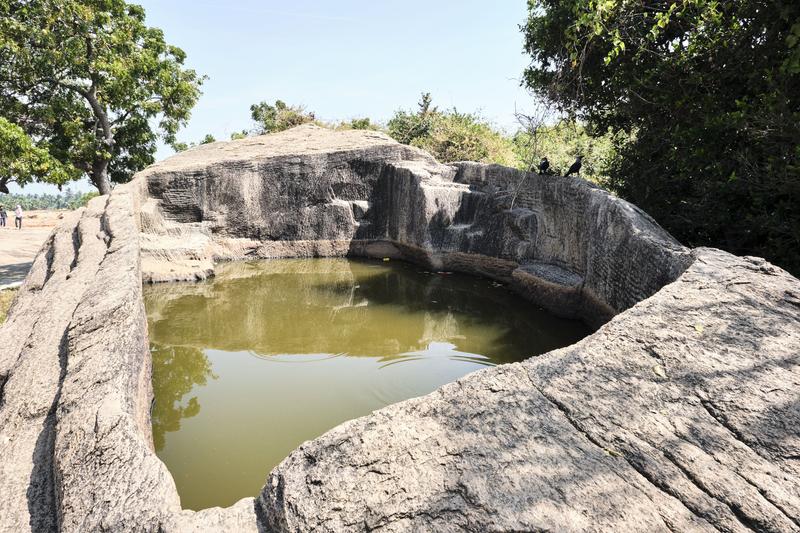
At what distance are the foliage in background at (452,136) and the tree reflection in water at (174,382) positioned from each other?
1150cm

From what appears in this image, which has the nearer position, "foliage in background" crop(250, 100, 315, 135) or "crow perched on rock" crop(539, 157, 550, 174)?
"crow perched on rock" crop(539, 157, 550, 174)

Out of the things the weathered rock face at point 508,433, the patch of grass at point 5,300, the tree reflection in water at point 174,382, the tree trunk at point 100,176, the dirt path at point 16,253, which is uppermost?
the tree trunk at point 100,176

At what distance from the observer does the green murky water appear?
379cm

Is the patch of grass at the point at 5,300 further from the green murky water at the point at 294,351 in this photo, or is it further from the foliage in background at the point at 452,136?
the foliage in background at the point at 452,136

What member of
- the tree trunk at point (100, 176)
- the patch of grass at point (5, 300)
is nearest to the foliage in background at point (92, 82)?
the tree trunk at point (100, 176)

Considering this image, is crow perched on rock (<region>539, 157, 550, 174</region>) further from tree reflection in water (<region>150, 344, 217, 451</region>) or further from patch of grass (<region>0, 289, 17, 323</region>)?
patch of grass (<region>0, 289, 17, 323</region>)

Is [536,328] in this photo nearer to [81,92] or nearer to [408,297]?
[408,297]

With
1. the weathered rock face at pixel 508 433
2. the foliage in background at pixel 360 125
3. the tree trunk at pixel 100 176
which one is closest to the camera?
the weathered rock face at pixel 508 433

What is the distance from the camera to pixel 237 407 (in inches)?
172

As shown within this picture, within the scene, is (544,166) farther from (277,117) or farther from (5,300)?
(277,117)

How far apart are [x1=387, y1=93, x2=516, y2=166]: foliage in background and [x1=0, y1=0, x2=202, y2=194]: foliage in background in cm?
729

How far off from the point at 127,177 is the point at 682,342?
47.4ft

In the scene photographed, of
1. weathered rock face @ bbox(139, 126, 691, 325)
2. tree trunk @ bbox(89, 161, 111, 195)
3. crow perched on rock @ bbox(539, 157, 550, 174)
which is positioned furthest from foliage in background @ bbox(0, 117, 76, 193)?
crow perched on rock @ bbox(539, 157, 550, 174)

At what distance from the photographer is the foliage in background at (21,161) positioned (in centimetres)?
757
